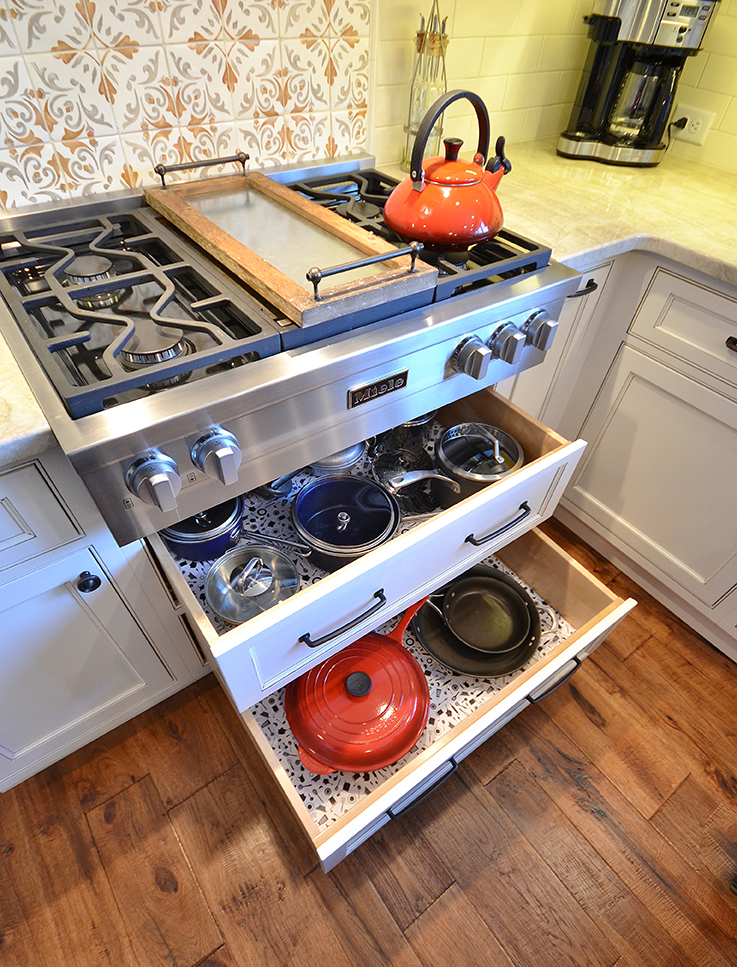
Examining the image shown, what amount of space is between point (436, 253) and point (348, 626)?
626 millimetres

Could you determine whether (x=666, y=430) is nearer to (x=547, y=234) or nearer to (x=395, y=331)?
(x=547, y=234)

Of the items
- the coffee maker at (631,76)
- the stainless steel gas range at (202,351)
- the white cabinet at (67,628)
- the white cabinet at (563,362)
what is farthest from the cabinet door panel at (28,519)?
the coffee maker at (631,76)

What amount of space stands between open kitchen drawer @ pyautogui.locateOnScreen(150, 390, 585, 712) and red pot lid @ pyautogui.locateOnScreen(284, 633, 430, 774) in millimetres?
178

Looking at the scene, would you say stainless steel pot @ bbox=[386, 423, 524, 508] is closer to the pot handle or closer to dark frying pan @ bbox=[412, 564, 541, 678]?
the pot handle

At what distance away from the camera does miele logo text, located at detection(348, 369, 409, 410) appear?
77cm

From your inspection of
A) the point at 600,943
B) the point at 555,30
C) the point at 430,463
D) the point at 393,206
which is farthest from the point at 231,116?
the point at 600,943

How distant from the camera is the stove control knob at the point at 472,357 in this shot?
82 centimetres

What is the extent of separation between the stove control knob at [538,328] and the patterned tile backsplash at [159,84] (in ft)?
2.16

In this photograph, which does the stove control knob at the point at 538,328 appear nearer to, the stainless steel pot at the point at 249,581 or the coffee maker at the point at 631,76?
the stainless steel pot at the point at 249,581

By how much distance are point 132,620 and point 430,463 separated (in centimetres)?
61

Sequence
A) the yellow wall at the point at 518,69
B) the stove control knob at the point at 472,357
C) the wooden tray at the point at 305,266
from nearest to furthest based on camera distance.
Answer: the wooden tray at the point at 305,266 → the stove control knob at the point at 472,357 → the yellow wall at the point at 518,69

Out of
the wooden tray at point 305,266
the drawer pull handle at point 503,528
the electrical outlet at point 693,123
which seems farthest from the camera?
the electrical outlet at point 693,123

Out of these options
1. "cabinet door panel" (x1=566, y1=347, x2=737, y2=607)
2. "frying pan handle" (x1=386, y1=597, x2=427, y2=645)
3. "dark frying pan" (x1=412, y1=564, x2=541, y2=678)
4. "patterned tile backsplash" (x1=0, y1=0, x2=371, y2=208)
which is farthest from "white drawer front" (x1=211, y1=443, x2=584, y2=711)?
"patterned tile backsplash" (x1=0, y1=0, x2=371, y2=208)

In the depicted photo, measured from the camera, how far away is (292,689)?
1.05m
